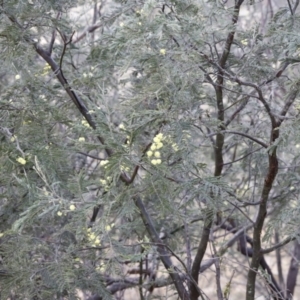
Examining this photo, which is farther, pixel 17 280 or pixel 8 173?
pixel 17 280

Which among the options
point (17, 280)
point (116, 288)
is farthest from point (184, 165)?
point (116, 288)

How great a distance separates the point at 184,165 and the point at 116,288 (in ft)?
5.95

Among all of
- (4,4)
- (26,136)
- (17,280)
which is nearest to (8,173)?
(26,136)

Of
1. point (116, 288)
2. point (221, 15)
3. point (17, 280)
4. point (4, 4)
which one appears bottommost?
point (17, 280)

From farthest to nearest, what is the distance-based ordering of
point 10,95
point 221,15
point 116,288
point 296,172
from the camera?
point 116,288
point 296,172
point 10,95
point 221,15

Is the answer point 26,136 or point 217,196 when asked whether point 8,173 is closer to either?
point 26,136

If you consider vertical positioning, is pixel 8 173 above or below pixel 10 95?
below

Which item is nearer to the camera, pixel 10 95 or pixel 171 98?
pixel 171 98

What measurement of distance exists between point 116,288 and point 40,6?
7.10 ft

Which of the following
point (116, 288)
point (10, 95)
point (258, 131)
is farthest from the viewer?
point (116, 288)

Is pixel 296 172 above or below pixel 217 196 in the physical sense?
above

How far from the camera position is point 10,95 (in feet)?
9.14

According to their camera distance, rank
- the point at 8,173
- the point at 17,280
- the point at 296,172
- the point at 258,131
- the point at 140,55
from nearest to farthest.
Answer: the point at 140,55 < the point at 8,173 < the point at 17,280 < the point at 296,172 < the point at 258,131

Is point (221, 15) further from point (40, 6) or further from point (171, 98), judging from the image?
point (40, 6)
